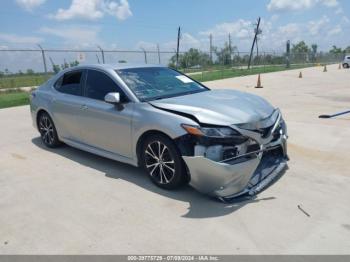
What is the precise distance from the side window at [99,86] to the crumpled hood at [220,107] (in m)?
0.77

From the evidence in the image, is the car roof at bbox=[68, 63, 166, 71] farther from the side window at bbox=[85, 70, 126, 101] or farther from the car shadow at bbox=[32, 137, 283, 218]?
the car shadow at bbox=[32, 137, 283, 218]

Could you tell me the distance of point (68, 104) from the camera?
5.60 meters

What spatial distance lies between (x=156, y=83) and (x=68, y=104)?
5.09ft

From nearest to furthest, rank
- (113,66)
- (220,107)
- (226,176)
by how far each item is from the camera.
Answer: (226,176), (220,107), (113,66)

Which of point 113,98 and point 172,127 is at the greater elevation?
point 113,98

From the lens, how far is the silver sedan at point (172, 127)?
3.80m

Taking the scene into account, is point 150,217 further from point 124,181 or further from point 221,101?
point 221,101

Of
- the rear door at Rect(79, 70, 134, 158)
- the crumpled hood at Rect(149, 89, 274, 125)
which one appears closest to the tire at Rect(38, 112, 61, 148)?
the rear door at Rect(79, 70, 134, 158)

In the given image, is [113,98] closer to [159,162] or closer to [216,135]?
[159,162]

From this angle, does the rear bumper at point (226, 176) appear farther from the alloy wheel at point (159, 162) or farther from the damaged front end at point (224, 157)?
the alloy wheel at point (159, 162)

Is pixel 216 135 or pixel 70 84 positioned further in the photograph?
pixel 70 84

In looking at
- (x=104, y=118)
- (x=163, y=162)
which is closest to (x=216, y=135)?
(x=163, y=162)

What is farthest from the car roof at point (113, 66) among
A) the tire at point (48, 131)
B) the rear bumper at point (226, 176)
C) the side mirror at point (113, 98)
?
the rear bumper at point (226, 176)

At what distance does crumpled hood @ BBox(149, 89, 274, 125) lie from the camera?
394 centimetres
